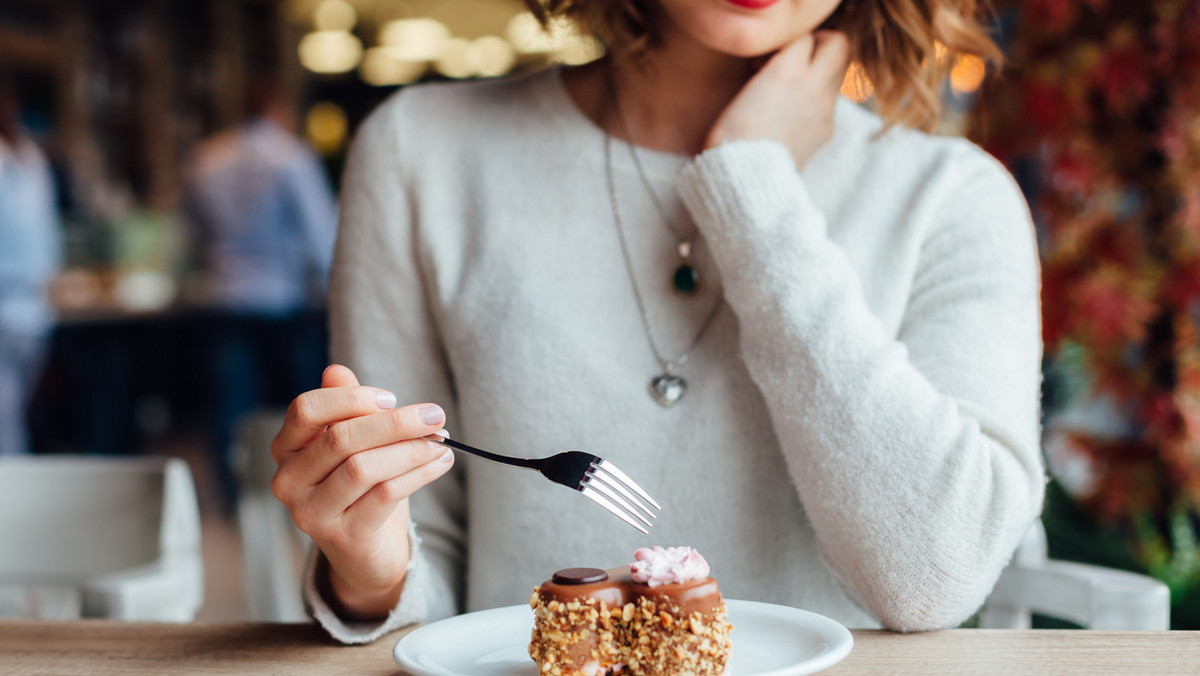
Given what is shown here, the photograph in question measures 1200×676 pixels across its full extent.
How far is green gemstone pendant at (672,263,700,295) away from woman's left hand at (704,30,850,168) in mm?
117

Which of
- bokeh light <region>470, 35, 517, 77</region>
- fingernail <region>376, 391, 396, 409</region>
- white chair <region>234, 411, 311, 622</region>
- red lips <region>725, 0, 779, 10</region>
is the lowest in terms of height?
white chair <region>234, 411, 311, 622</region>

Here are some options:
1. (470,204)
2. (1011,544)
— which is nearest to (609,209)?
(470,204)

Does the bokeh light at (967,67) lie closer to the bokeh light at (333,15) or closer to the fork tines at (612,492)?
the fork tines at (612,492)

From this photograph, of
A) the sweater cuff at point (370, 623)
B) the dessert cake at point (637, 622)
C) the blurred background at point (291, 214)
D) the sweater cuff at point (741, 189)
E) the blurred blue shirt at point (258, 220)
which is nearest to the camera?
the dessert cake at point (637, 622)

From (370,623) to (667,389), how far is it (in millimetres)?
327

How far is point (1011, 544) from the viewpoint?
787mm

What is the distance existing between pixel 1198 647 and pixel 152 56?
6921mm

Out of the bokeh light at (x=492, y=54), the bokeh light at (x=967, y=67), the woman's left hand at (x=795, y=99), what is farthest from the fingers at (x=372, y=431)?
the bokeh light at (x=492, y=54)

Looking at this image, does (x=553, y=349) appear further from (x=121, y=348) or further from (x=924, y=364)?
(x=121, y=348)

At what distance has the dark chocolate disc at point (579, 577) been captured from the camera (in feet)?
1.98

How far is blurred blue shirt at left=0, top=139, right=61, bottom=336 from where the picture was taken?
137 inches

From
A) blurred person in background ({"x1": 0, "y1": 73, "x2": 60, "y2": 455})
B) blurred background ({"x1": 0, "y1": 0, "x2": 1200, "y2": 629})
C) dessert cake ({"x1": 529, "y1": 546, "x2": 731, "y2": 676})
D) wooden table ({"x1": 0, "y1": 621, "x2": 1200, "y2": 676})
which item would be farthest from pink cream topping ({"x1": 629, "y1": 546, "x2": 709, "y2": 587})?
blurred person in background ({"x1": 0, "y1": 73, "x2": 60, "y2": 455})

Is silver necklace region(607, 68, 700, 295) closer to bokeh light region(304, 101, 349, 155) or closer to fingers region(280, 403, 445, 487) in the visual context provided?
fingers region(280, 403, 445, 487)

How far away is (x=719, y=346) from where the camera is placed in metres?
0.94
